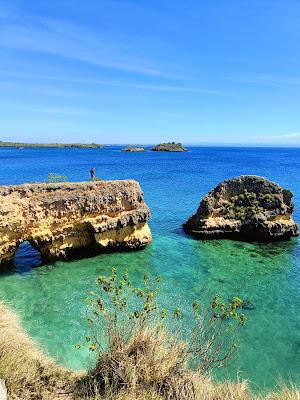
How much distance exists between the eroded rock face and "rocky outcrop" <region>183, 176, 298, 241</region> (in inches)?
239

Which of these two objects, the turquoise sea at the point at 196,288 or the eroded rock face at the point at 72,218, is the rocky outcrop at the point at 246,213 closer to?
the turquoise sea at the point at 196,288

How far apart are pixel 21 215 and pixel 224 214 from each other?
16.5 meters

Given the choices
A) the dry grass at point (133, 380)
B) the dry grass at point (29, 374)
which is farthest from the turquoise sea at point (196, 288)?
the dry grass at point (133, 380)

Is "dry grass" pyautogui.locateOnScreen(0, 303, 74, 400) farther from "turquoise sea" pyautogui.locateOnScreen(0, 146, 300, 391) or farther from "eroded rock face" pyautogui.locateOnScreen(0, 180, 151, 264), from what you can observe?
"eroded rock face" pyautogui.locateOnScreen(0, 180, 151, 264)

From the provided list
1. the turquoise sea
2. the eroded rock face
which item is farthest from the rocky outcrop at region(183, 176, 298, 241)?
the eroded rock face

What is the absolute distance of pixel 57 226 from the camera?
73.1 ft

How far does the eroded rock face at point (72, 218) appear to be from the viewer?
68.1 feet

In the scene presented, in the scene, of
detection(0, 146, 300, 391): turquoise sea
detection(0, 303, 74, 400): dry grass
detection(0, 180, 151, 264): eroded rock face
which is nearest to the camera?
detection(0, 303, 74, 400): dry grass

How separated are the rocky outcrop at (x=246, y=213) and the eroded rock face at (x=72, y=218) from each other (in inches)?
239

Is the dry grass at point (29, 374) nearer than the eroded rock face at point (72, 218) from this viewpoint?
Yes

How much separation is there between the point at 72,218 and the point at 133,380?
14535mm

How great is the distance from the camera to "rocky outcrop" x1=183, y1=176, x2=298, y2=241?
29.0m

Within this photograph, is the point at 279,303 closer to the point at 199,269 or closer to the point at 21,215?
the point at 199,269

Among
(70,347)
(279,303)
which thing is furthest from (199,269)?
(70,347)
